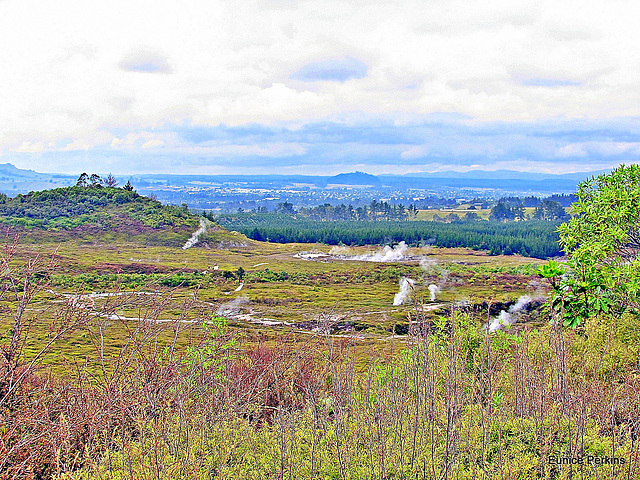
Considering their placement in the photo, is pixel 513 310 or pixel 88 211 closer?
pixel 513 310

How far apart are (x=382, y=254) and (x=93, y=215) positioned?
6365cm

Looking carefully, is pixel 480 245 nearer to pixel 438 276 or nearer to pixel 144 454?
pixel 438 276

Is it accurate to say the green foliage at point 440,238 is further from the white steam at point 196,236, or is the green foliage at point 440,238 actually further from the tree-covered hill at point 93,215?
the tree-covered hill at point 93,215

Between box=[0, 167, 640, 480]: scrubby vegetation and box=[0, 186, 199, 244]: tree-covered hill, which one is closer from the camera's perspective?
box=[0, 167, 640, 480]: scrubby vegetation

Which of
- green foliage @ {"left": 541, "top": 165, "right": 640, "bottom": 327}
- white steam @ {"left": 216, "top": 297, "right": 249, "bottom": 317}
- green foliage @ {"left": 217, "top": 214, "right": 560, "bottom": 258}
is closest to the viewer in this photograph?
green foliage @ {"left": 541, "top": 165, "right": 640, "bottom": 327}

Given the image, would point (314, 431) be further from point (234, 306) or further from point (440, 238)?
point (440, 238)

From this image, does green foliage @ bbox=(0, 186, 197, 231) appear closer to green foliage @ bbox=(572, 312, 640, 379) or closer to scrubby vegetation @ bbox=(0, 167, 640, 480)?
scrubby vegetation @ bbox=(0, 167, 640, 480)

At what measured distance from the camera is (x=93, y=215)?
11744 cm

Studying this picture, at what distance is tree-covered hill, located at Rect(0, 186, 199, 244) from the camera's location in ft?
358

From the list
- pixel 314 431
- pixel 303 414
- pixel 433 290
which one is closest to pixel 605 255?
pixel 303 414

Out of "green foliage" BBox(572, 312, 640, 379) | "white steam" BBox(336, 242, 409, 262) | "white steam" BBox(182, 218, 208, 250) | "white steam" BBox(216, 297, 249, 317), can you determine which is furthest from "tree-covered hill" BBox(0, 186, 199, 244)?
"green foliage" BBox(572, 312, 640, 379)

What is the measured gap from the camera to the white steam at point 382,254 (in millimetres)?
102312

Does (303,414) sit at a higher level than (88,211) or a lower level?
lower

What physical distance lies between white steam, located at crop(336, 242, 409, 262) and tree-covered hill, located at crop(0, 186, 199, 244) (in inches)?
1319
